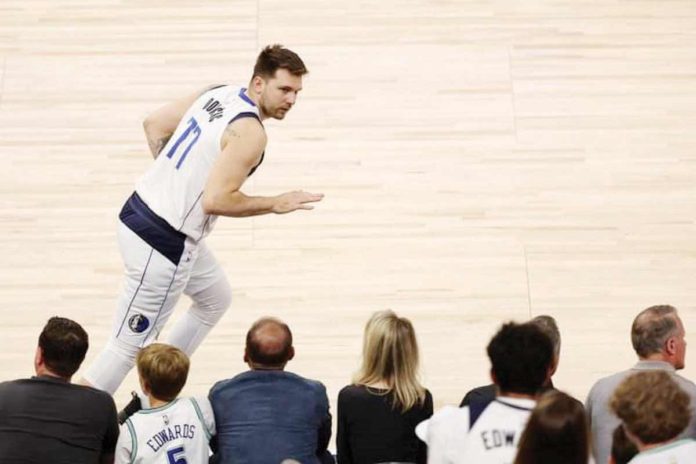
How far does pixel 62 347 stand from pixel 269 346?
574 millimetres

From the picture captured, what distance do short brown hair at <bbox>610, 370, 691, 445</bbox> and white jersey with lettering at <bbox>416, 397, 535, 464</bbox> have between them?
0.23m

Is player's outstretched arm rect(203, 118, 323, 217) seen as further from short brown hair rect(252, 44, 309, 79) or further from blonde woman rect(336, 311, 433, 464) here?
blonde woman rect(336, 311, 433, 464)

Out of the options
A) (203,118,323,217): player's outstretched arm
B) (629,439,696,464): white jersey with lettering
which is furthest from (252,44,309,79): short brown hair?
(629,439,696,464): white jersey with lettering

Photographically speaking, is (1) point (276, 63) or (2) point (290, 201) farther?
(1) point (276, 63)

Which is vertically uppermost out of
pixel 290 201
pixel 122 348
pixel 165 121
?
pixel 165 121

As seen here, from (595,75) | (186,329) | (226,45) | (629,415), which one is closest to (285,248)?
(186,329)

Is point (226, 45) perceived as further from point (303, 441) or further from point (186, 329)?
point (303, 441)

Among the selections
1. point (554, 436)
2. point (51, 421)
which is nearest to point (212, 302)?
point (51, 421)

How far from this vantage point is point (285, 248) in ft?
17.4

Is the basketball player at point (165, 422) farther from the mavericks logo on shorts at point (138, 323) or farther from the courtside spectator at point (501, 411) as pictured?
the courtside spectator at point (501, 411)

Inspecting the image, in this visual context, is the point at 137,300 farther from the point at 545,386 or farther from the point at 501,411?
the point at 501,411

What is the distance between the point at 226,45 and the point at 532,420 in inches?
156

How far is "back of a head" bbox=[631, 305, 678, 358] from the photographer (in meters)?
3.55

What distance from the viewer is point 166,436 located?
3354 mm
